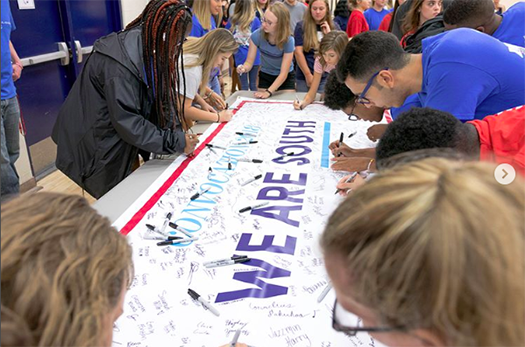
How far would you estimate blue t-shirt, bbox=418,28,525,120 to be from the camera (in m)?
1.28

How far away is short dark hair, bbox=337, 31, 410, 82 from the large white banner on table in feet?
1.25

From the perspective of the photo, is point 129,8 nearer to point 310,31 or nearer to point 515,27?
point 310,31

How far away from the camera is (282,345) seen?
78 cm

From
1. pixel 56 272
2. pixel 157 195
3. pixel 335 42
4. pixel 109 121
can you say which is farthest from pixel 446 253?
pixel 335 42

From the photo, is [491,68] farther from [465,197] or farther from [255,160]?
[465,197]

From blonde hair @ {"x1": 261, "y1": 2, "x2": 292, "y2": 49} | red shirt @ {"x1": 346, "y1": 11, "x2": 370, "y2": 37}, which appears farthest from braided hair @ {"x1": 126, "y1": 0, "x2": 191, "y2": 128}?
red shirt @ {"x1": 346, "y1": 11, "x2": 370, "y2": 37}

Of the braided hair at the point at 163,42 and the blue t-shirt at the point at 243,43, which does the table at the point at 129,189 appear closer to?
the braided hair at the point at 163,42

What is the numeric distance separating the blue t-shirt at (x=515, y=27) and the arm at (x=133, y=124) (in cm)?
163

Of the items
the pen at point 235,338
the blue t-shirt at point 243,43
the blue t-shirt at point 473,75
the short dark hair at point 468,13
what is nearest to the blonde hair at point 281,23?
the blue t-shirt at point 243,43

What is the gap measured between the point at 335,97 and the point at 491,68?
0.73 metres

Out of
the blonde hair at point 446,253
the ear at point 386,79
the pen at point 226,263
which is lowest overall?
the pen at point 226,263

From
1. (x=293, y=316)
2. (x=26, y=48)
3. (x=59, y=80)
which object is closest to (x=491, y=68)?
(x=293, y=316)

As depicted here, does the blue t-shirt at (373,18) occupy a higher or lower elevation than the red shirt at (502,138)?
higher

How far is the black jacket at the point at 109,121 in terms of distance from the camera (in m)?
1.44
